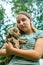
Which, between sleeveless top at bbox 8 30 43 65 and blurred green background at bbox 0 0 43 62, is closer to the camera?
sleeveless top at bbox 8 30 43 65

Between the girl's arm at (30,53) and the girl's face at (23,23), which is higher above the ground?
the girl's face at (23,23)

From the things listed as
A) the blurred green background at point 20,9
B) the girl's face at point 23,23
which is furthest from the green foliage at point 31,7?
the girl's face at point 23,23

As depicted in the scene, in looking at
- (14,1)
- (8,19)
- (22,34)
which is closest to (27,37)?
(22,34)

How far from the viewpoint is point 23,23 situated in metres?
1.20

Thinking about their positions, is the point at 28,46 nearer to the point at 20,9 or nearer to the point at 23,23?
the point at 23,23

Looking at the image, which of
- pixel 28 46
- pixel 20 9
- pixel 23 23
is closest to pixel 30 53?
pixel 28 46

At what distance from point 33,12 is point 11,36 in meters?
1.51

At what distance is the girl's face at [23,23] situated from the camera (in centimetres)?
119

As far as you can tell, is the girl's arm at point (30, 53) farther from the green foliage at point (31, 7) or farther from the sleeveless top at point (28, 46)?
the green foliage at point (31, 7)

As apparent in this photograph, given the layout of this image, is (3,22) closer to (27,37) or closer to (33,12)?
(33,12)

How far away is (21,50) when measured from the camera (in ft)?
3.42

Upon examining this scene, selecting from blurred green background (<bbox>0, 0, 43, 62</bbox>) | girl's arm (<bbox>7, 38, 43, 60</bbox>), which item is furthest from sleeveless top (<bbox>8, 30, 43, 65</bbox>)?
blurred green background (<bbox>0, 0, 43, 62</bbox>)

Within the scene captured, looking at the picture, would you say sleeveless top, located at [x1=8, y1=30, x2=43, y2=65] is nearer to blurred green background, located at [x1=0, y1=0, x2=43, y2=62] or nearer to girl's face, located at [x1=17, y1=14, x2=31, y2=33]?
girl's face, located at [x1=17, y1=14, x2=31, y2=33]

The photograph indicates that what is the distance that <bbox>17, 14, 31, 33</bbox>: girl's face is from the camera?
1.19 meters
